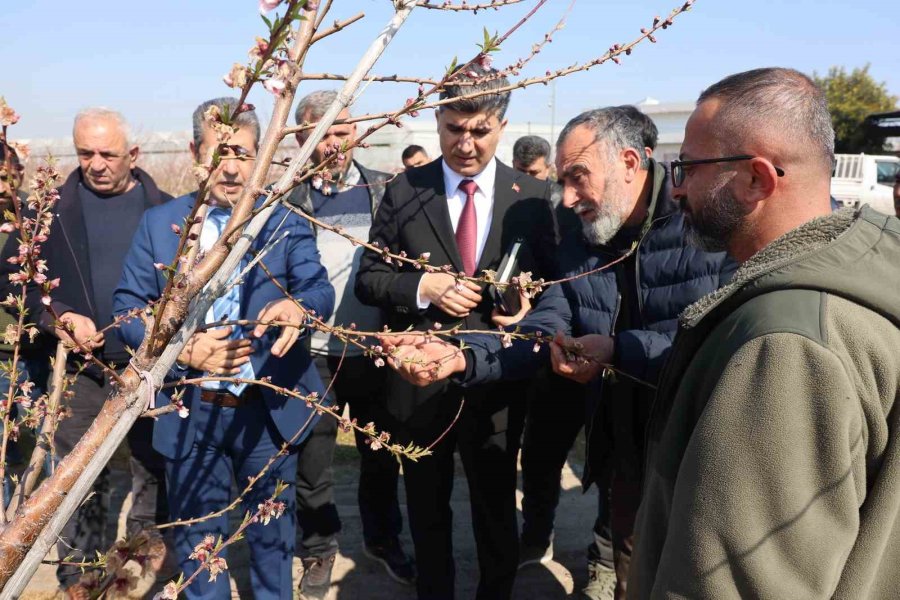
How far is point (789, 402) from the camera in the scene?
1266 mm

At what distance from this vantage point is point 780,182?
5.02ft

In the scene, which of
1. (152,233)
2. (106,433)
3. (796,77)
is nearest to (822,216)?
(796,77)

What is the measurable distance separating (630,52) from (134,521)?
3.68 m

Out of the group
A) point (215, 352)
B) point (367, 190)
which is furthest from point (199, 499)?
point (367, 190)

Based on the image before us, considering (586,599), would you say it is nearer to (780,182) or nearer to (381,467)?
(381,467)

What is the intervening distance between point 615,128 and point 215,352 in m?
1.62

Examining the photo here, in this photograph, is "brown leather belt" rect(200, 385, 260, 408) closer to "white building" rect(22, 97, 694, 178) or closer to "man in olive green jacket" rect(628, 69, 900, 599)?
→ "man in olive green jacket" rect(628, 69, 900, 599)

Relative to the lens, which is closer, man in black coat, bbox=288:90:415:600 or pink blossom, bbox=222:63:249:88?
pink blossom, bbox=222:63:249:88

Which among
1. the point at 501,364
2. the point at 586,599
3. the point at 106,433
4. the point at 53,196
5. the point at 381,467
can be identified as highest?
the point at 53,196

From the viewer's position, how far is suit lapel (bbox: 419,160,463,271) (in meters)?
3.29

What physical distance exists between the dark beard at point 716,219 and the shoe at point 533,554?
2838 mm

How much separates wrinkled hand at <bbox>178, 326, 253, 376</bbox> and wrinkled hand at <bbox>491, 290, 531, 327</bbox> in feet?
3.20

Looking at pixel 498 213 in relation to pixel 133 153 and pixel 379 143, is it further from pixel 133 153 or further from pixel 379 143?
pixel 379 143

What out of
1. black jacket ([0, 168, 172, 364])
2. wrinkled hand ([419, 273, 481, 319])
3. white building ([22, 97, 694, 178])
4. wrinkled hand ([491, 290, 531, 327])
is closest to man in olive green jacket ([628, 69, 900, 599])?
wrinkled hand ([419, 273, 481, 319])
